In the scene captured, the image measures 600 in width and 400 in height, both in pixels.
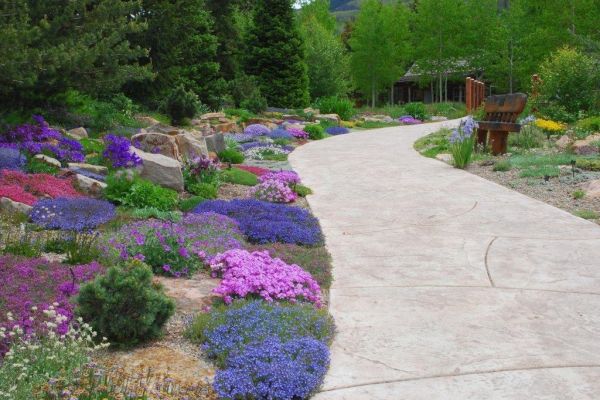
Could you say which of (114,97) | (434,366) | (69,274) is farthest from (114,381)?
(114,97)

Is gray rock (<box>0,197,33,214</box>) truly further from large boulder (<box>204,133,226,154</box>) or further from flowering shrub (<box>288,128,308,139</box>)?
flowering shrub (<box>288,128,308,139</box>)

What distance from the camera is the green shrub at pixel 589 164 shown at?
36.9 ft

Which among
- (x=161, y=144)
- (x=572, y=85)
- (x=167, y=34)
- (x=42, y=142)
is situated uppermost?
(x=167, y=34)

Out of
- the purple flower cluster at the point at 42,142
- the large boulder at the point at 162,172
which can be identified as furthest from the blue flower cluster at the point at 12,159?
the large boulder at the point at 162,172

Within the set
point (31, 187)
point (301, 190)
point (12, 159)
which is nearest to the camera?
point (31, 187)

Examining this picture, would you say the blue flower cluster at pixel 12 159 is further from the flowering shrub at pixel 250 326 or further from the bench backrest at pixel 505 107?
the bench backrest at pixel 505 107

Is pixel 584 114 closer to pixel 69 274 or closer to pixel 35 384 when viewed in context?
pixel 69 274

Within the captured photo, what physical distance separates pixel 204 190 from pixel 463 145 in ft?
17.8

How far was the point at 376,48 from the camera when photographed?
47.0 metres

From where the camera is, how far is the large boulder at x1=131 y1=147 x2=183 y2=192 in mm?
9617

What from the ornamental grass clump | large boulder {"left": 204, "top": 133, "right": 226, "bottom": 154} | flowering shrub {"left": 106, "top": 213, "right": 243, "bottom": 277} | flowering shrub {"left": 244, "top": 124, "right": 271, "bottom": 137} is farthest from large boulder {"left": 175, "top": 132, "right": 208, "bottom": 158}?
flowering shrub {"left": 244, "top": 124, "right": 271, "bottom": 137}

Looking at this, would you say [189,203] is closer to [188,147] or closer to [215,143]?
[188,147]

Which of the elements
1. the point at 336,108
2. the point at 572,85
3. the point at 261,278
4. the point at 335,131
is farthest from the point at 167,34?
the point at 261,278

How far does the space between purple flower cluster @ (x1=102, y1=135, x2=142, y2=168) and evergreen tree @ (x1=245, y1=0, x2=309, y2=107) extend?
66.7 feet
